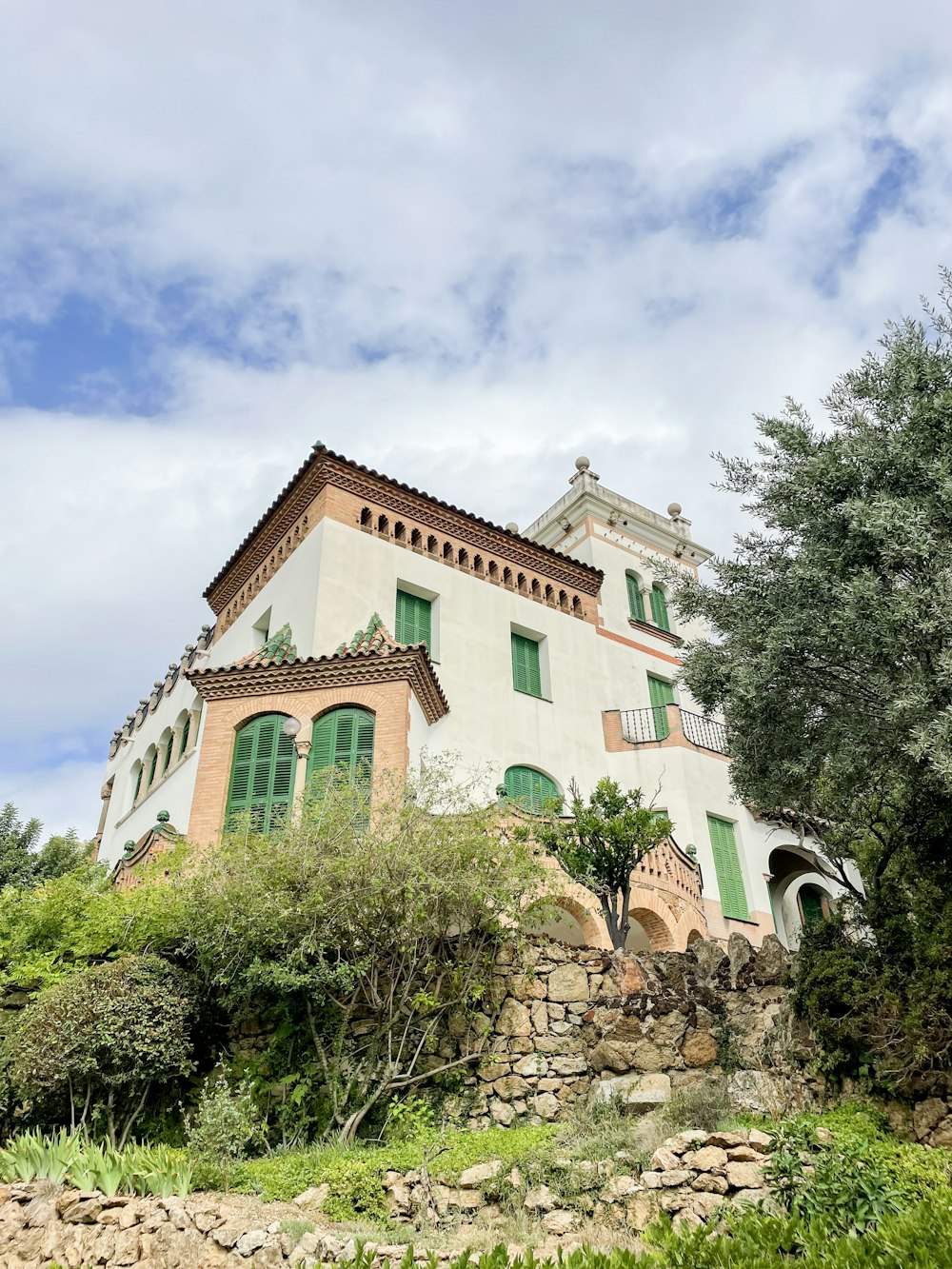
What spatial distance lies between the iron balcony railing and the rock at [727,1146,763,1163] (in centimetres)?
1408

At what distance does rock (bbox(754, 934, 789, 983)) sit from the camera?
11439 mm

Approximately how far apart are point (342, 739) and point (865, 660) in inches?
341

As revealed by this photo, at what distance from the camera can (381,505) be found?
20.7m

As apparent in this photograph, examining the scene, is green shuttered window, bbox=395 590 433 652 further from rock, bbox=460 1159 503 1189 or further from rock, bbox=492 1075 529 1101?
rock, bbox=460 1159 503 1189

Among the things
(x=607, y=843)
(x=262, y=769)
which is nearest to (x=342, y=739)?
(x=262, y=769)

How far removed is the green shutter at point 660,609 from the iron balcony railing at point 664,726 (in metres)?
3.12

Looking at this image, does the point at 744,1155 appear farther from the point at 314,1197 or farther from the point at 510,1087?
the point at 314,1197

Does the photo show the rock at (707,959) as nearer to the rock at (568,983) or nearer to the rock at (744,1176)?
the rock at (568,983)

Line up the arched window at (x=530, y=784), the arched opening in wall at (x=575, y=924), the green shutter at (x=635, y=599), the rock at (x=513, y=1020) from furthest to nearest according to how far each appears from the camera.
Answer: the green shutter at (x=635, y=599)
the arched window at (x=530, y=784)
the arched opening in wall at (x=575, y=924)
the rock at (x=513, y=1020)

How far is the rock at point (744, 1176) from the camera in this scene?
7.96m

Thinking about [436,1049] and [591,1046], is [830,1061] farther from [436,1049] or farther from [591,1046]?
[436,1049]

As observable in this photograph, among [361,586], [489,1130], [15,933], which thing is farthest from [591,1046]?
[361,586]

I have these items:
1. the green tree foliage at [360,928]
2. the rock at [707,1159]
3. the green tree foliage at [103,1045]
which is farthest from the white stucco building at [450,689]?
the rock at [707,1159]

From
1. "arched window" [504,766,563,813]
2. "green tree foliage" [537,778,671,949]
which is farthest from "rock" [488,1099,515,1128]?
"arched window" [504,766,563,813]
